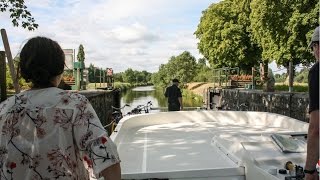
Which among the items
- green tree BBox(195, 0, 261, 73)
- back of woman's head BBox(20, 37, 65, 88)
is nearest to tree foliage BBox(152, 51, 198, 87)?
green tree BBox(195, 0, 261, 73)

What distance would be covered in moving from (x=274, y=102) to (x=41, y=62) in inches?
501

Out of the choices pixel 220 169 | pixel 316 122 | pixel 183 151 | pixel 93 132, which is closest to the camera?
pixel 93 132

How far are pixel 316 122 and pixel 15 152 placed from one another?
143cm

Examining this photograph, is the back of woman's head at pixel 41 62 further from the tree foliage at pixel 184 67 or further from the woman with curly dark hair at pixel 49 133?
the tree foliage at pixel 184 67

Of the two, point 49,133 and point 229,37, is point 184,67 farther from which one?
point 49,133

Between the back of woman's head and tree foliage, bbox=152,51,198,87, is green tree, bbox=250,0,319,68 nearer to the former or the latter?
the back of woman's head

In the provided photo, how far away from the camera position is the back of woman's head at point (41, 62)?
1.74 metres

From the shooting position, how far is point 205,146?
5.08m

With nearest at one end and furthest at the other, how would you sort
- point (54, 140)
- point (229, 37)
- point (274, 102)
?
point (54, 140) < point (274, 102) < point (229, 37)

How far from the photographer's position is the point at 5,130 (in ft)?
5.68

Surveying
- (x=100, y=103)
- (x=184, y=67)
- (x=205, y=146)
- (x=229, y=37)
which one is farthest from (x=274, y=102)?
(x=184, y=67)

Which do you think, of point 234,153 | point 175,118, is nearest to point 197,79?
point 175,118

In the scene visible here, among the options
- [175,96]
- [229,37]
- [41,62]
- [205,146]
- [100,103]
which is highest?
[229,37]

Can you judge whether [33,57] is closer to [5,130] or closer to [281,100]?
[5,130]
